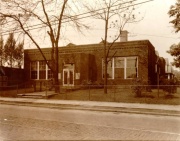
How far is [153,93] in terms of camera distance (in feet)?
70.3

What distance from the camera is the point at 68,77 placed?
32031 mm

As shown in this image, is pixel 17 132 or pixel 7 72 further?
pixel 7 72

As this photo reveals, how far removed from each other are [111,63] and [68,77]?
5.38 m

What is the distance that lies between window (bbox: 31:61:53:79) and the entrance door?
3.22 meters

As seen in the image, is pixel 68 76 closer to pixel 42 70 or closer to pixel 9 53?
pixel 42 70

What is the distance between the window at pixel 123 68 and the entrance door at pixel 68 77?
14.5 feet

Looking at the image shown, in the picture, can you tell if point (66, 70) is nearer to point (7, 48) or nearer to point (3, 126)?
point (7, 48)

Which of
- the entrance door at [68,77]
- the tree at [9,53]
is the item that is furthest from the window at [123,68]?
the tree at [9,53]

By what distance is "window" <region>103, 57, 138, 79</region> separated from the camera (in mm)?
29875

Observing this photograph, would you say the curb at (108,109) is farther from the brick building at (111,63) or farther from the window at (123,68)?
the window at (123,68)

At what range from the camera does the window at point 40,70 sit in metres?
35.1

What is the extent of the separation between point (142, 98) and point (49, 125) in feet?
34.1

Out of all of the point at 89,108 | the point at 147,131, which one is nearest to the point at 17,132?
the point at 147,131

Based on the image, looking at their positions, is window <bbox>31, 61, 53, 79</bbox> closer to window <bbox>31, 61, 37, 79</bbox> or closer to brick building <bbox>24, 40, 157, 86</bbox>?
window <bbox>31, 61, 37, 79</bbox>
